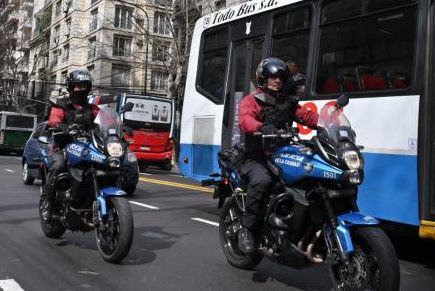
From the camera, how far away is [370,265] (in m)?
4.01

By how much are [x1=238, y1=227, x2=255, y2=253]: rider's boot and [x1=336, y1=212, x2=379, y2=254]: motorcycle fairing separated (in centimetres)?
111

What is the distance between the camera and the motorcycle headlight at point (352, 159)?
13.8ft

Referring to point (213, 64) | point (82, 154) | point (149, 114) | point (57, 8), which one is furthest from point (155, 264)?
point (57, 8)

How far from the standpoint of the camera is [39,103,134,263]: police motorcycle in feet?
18.3

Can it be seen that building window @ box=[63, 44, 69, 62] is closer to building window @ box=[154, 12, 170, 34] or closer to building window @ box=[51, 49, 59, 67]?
building window @ box=[51, 49, 59, 67]

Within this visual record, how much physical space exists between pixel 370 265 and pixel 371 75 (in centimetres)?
298

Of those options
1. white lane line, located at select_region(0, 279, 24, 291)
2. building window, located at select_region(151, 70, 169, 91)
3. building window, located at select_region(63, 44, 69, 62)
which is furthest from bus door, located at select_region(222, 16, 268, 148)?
building window, located at select_region(63, 44, 69, 62)

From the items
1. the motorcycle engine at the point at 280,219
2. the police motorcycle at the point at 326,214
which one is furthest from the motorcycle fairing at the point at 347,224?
the motorcycle engine at the point at 280,219

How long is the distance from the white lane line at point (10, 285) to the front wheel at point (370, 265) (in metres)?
2.58

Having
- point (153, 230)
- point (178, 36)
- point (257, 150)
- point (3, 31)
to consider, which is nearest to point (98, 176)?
point (257, 150)

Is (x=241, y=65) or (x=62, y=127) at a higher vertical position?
(x=241, y=65)

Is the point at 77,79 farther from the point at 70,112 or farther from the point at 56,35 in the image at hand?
the point at 56,35

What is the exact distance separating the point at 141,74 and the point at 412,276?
48710mm

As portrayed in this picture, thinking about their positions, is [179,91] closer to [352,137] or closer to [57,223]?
[57,223]
